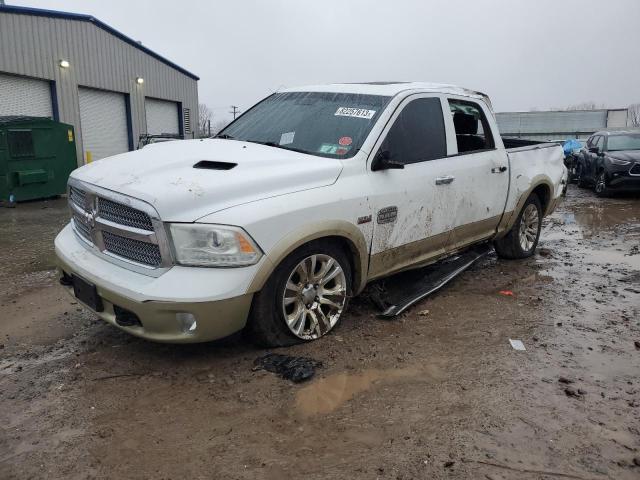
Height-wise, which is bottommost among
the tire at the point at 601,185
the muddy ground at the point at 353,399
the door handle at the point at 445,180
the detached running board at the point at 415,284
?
the muddy ground at the point at 353,399

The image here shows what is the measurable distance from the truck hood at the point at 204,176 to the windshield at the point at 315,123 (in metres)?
0.22

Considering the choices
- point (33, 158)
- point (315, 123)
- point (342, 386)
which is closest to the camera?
point (342, 386)

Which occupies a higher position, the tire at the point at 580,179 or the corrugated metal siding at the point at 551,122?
the corrugated metal siding at the point at 551,122

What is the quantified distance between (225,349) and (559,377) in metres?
2.22

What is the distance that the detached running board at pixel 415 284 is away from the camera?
4.53 meters

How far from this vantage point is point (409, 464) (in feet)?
8.25

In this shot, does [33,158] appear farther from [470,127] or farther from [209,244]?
[209,244]

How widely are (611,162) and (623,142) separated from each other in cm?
128

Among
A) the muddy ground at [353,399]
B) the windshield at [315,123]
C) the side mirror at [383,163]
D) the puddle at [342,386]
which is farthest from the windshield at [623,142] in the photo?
the puddle at [342,386]

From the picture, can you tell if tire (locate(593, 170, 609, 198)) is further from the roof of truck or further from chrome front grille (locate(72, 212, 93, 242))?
chrome front grille (locate(72, 212, 93, 242))

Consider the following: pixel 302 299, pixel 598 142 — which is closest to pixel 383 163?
pixel 302 299

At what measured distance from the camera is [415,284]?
5.07m

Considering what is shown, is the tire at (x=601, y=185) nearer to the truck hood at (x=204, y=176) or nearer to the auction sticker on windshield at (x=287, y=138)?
the auction sticker on windshield at (x=287, y=138)

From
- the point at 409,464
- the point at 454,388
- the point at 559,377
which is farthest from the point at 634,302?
the point at 409,464
